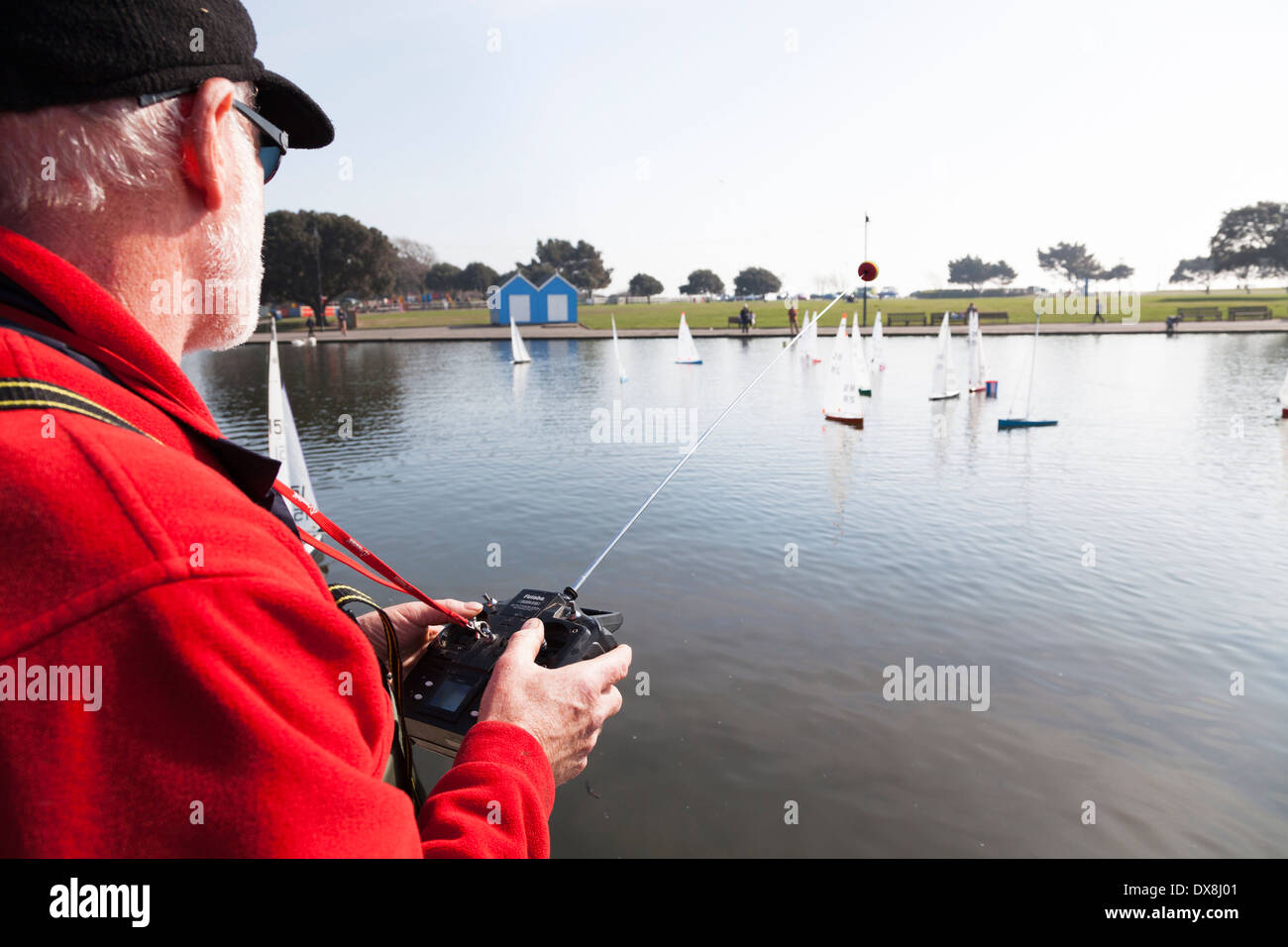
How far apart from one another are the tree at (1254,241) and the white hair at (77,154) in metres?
144

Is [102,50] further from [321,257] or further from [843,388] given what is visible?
[321,257]

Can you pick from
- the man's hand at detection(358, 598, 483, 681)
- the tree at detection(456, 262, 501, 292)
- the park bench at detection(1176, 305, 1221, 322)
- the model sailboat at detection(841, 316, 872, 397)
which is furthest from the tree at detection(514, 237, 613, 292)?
the man's hand at detection(358, 598, 483, 681)

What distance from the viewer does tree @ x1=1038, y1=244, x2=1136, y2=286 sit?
169875 mm

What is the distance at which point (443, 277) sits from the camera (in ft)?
519

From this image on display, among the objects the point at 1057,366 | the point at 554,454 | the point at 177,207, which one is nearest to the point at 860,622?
the point at 177,207

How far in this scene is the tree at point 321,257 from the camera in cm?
8475

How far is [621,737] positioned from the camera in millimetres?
7926

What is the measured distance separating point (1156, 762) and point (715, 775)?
4252 millimetres

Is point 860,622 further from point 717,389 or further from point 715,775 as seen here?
point 717,389

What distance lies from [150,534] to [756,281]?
18342 cm

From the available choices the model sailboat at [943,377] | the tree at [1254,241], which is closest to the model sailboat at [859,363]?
the model sailboat at [943,377]

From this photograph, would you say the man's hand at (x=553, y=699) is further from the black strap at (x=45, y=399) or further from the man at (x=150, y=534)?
the black strap at (x=45, y=399)

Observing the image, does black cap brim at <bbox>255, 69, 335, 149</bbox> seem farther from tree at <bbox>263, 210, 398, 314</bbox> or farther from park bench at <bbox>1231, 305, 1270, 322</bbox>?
park bench at <bbox>1231, 305, 1270, 322</bbox>

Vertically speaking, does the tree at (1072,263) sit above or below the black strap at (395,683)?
above
